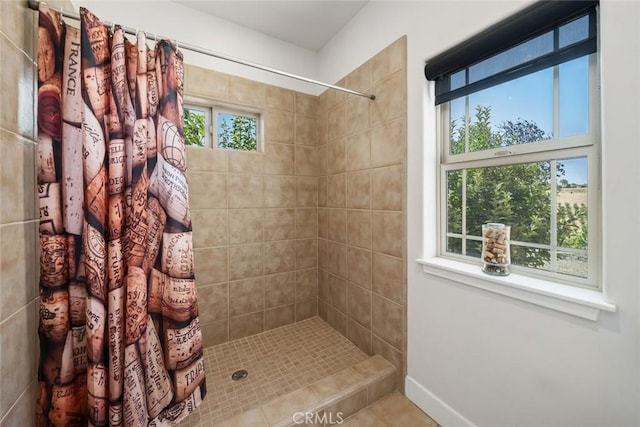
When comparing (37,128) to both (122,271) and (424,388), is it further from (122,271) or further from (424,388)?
(424,388)

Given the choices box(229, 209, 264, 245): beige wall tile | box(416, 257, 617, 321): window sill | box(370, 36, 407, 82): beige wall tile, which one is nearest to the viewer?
box(416, 257, 617, 321): window sill

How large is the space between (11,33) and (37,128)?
292mm

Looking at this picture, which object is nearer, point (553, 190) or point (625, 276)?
point (625, 276)

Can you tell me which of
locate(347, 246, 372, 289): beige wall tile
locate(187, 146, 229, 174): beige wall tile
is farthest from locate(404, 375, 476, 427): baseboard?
locate(187, 146, 229, 174): beige wall tile

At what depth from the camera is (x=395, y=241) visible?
1.56m

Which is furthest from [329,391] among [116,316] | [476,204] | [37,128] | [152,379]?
[37,128]

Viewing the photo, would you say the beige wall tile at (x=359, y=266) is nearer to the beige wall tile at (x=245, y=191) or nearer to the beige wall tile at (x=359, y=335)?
the beige wall tile at (x=359, y=335)

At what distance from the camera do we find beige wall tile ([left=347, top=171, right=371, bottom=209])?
5.75ft

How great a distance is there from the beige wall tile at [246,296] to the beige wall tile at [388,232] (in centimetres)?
103

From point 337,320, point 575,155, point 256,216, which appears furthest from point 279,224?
point 575,155

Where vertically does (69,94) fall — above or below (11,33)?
below

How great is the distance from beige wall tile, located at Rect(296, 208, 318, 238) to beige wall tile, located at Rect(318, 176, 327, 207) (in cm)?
10

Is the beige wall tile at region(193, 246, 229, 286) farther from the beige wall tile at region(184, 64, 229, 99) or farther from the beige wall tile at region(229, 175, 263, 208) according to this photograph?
the beige wall tile at region(184, 64, 229, 99)

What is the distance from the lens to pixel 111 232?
3.21ft
